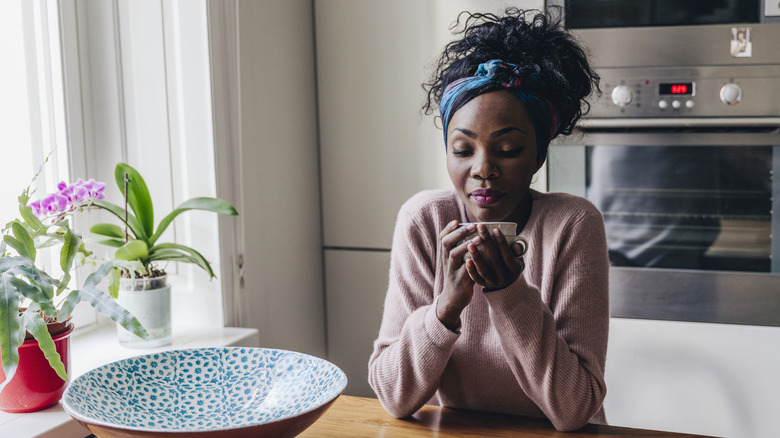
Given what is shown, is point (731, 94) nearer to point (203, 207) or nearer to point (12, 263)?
point (203, 207)

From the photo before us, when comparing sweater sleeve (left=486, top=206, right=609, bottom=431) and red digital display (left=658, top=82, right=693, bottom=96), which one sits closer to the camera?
sweater sleeve (left=486, top=206, right=609, bottom=431)

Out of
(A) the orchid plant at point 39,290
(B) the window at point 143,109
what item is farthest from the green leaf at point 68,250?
(B) the window at point 143,109

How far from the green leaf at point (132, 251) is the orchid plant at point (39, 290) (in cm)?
16

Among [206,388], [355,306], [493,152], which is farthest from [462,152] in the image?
[355,306]

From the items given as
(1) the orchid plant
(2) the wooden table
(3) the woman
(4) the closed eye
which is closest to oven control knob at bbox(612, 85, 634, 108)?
(3) the woman

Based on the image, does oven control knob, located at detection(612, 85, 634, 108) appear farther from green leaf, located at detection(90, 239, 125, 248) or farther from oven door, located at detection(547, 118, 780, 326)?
green leaf, located at detection(90, 239, 125, 248)

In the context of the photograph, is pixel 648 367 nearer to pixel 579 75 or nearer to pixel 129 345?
pixel 579 75

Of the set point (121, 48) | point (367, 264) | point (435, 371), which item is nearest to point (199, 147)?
point (121, 48)

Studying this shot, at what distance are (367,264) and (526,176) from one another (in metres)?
1.02

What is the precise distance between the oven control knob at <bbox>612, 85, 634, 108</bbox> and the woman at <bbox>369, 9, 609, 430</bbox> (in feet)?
2.06

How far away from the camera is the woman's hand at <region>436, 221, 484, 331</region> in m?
0.89

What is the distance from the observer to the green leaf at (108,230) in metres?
1.28

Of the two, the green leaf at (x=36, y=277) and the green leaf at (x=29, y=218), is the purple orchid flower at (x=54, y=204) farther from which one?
the green leaf at (x=36, y=277)

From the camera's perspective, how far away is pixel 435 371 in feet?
3.33
